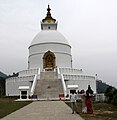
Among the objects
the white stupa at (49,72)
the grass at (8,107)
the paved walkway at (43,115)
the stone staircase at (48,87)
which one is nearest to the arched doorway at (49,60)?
the white stupa at (49,72)

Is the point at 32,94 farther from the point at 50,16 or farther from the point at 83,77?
the point at 50,16

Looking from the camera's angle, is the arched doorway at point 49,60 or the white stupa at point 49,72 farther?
the arched doorway at point 49,60

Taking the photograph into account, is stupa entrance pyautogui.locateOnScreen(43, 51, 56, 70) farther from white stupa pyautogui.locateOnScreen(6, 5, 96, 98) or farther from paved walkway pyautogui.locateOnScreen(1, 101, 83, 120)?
paved walkway pyautogui.locateOnScreen(1, 101, 83, 120)

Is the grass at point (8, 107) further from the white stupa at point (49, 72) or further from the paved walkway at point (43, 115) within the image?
the white stupa at point (49, 72)

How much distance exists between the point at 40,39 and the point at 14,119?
1710 inches

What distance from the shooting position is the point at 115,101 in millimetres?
22531

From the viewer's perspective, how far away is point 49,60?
53656 millimetres

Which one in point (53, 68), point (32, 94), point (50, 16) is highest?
point (50, 16)

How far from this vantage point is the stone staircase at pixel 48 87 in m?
40.4

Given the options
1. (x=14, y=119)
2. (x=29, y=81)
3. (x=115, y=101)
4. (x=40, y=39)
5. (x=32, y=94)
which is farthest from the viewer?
(x=40, y=39)

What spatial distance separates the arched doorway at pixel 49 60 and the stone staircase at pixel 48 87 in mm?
6294

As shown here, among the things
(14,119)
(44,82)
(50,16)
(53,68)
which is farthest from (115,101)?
(50,16)

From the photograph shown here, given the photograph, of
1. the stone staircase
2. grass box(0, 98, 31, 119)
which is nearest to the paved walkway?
grass box(0, 98, 31, 119)

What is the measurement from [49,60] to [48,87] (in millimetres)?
11849
